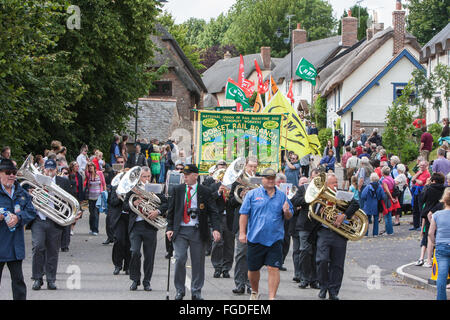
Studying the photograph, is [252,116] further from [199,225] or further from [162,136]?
[162,136]

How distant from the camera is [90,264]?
15.9 meters

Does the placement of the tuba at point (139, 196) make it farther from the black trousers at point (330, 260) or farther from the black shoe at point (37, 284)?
the black trousers at point (330, 260)

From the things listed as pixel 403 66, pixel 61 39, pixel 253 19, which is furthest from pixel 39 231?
pixel 253 19

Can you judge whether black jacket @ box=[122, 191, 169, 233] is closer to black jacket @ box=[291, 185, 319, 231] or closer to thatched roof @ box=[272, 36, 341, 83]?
black jacket @ box=[291, 185, 319, 231]

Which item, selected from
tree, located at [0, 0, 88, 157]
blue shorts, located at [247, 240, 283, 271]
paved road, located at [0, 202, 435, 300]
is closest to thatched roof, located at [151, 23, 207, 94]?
tree, located at [0, 0, 88, 157]

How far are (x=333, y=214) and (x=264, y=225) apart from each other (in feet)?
6.02

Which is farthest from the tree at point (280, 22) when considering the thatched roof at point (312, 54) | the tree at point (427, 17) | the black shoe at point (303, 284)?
the black shoe at point (303, 284)

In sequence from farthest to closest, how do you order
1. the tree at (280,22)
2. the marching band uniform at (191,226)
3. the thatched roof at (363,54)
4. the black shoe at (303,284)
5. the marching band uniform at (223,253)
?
the tree at (280,22) → the thatched roof at (363,54) → the marching band uniform at (223,253) → the black shoe at (303,284) → the marching band uniform at (191,226)

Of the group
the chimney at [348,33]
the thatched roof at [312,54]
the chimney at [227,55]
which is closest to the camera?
the chimney at [348,33]

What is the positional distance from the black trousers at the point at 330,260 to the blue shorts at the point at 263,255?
4.79 feet

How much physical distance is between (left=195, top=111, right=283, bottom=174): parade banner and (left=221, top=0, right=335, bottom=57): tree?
70.7 meters

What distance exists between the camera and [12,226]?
10.1m

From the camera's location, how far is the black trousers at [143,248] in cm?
1279

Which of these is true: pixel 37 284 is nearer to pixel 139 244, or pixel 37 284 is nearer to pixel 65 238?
pixel 139 244
